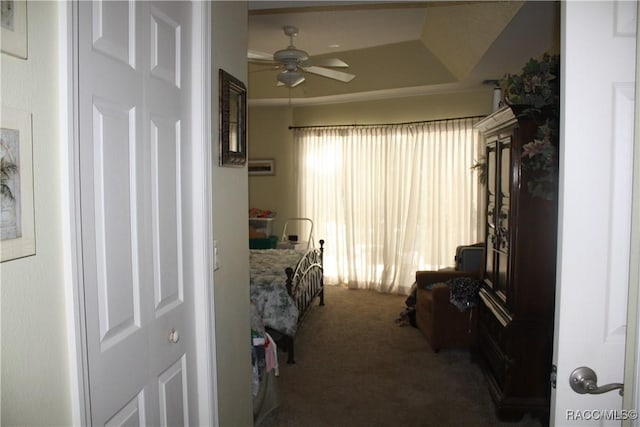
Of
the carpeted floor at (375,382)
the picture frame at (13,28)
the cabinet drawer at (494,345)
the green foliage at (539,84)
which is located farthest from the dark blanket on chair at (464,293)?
the picture frame at (13,28)

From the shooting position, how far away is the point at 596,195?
1141 millimetres

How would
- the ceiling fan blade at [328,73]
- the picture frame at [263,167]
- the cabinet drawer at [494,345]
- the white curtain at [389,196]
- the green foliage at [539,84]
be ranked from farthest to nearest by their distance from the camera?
the picture frame at [263,167] → the white curtain at [389,196] → the ceiling fan blade at [328,73] → the cabinet drawer at [494,345] → the green foliage at [539,84]

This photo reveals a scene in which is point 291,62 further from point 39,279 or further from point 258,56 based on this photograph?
point 39,279

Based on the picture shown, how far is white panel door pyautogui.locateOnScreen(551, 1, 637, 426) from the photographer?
1.13 metres

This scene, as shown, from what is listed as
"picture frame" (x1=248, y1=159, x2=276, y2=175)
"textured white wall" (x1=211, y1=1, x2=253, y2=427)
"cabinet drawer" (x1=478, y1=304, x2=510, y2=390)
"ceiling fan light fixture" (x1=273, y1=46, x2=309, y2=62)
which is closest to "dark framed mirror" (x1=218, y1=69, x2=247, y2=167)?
"textured white wall" (x1=211, y1=1, x2=253, y2=427)

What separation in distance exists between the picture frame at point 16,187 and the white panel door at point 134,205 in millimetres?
162

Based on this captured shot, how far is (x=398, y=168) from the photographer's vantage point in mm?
5812

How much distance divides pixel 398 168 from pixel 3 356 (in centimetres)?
529

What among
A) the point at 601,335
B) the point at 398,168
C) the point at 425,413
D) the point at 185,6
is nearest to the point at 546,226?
the point at 425,413

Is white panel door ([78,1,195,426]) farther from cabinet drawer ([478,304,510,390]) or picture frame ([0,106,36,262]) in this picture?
cabinet drawer ([478,304,510,390])

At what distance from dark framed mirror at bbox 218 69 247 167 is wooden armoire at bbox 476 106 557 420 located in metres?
1.52

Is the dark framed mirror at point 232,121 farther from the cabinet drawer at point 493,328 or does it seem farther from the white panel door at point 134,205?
the cabinet drawer at point 493,328

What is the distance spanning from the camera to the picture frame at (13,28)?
2.72 feet

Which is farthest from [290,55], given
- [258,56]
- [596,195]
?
[596,195]
